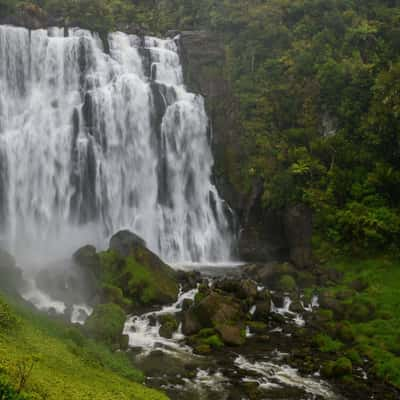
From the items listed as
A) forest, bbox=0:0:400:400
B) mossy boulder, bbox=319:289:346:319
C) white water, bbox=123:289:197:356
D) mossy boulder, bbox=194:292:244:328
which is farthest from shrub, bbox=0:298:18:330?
mossy boulder, bbox=319:289:346:319

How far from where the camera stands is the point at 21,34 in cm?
3541

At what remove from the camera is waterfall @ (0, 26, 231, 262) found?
3108 centimetres

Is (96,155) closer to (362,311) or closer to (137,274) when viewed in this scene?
(137,274)

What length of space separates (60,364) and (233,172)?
83.4 feet

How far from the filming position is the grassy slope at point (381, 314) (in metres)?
16.6

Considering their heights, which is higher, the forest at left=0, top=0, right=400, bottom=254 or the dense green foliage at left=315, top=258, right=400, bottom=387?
the forest at left=0, top=0, right=400, bottom=254

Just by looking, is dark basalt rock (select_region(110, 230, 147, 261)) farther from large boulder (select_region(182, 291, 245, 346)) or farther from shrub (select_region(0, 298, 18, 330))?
shrub (select_region(0, 298, 18, 330))

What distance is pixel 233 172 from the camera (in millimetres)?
34875

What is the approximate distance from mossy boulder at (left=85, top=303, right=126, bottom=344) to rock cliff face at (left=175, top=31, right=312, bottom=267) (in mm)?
13939

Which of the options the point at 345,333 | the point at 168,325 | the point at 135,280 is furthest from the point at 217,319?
the point at 135,280

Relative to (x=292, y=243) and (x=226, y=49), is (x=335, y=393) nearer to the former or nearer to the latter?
(x=292, y=243)

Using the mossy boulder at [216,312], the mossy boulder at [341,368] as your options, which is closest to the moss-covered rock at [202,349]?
the mossy boulder at [216,312]

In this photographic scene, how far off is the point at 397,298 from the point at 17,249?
73.0 ft

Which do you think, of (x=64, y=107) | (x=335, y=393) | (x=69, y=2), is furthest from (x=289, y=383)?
(x=69, y=2)
